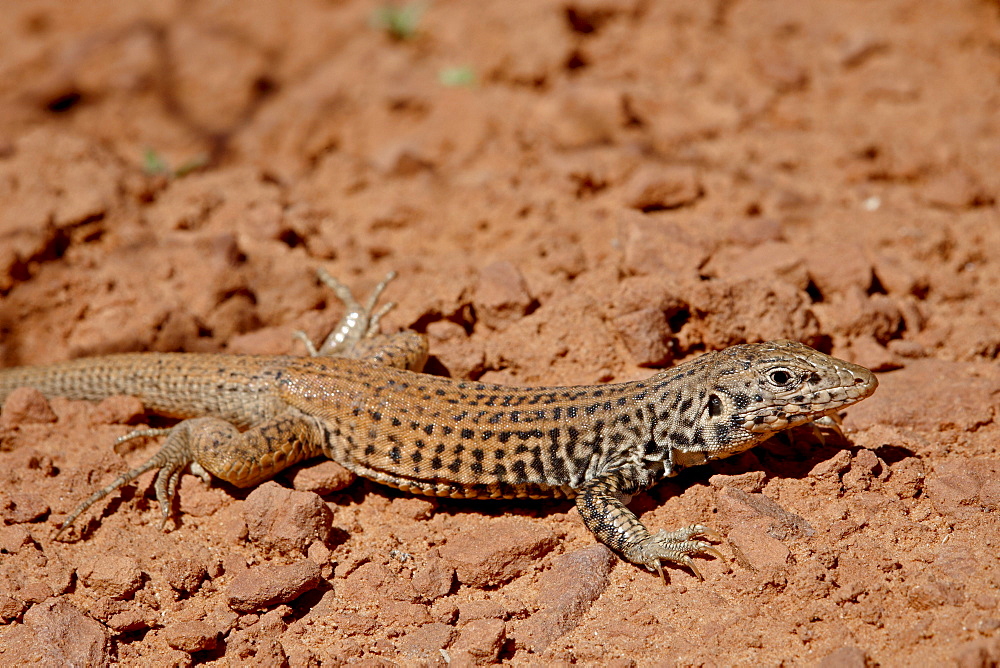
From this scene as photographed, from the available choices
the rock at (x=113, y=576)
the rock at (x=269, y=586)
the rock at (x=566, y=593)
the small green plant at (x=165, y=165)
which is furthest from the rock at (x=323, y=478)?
the small green plant at (x=165, y=165)

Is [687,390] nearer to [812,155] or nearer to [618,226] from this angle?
[618,226]

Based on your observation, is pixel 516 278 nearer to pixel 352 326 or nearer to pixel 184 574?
pixel 352 326

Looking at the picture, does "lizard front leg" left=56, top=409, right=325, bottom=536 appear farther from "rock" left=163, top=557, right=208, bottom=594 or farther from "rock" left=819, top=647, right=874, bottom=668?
"rock" left=819, top=647, right=874, bottom=668

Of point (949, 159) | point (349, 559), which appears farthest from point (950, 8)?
point (349, 559)

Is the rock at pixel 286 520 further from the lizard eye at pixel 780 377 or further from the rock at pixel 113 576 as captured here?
the lizard eye at pixel 780 377

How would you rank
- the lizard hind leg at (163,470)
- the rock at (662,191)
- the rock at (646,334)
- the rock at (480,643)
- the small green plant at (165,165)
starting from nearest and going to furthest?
1. the rock at (480,643)
2. the lizard hind leg at (163,470)
3. the rock at (646,334)
4. the rock at (662,191)
5. the small green plant at (165,165)

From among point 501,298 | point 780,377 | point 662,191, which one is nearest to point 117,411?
point 501,298
